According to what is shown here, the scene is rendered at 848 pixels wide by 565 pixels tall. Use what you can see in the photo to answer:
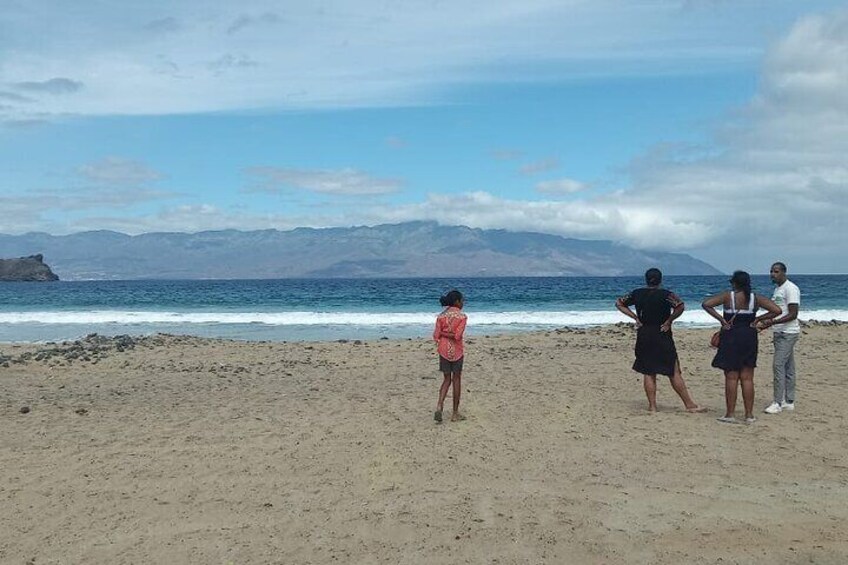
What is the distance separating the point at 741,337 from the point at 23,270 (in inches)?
5204

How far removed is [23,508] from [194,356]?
10422 mm

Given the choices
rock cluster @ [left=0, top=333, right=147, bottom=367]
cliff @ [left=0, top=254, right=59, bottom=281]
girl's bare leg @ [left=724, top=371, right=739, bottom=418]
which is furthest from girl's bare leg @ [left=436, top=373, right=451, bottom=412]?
cliff @ [left=0, top=254, right=59, bottom=281]

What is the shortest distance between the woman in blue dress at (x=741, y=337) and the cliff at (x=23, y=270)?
131 m

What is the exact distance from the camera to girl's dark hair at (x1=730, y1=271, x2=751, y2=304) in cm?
818

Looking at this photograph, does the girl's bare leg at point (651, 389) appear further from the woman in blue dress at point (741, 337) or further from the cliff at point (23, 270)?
the cliff at point (23, 270)

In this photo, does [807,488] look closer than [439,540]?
No

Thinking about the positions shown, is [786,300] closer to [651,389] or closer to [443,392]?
[651,389]

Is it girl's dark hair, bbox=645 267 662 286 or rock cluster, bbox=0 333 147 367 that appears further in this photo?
rock cluster, bbox=0 333 147 367

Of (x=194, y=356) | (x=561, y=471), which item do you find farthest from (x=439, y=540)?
(x=194, y=356)

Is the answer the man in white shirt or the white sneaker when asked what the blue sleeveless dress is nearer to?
the man in white shirt

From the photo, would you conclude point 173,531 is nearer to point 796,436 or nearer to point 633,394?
point 796,436

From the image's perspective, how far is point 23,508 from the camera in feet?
18.9

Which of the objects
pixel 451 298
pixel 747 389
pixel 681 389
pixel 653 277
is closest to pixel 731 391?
pixel 747 389

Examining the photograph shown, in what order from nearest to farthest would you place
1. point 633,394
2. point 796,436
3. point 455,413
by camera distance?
1. point 796,436
2. point 455,413
3. point 633,394
